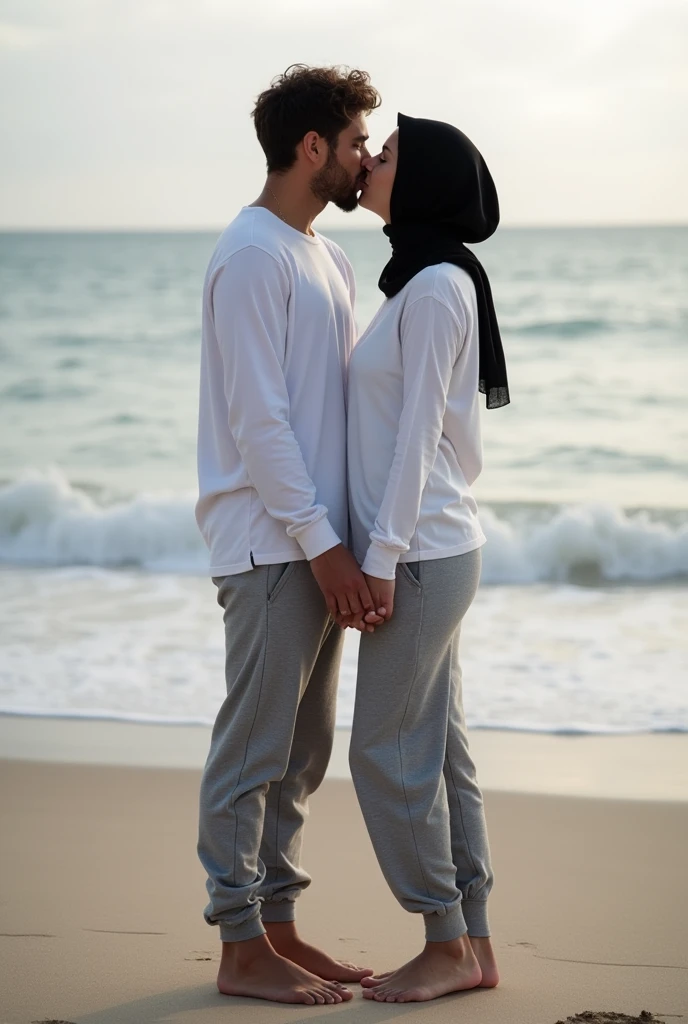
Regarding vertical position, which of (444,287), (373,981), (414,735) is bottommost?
(373,981)

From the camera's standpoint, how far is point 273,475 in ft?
7.70

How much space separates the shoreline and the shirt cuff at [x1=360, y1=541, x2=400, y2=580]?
1.88 m

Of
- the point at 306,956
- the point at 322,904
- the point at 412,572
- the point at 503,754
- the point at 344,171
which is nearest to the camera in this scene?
the point at 412,572

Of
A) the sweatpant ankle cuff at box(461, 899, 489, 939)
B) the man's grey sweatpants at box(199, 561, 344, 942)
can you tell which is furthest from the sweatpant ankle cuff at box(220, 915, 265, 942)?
the sweatpant ankle cuff at box(461, 899, 489, 939)

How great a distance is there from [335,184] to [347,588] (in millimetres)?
896

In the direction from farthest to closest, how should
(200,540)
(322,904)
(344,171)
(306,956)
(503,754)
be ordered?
(200,540)
(503,754)
(322,904)
(306,956)
(344,171)

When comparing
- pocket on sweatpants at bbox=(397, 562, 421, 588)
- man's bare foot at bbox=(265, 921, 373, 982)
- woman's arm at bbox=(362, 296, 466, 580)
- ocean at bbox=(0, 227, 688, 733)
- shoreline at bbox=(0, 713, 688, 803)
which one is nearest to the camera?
woman's arm at bbox=(362, 296, 466, 580)

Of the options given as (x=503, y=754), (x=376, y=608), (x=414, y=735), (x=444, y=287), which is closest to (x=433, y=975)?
(x=414, y=735)

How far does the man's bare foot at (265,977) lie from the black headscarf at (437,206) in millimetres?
1365

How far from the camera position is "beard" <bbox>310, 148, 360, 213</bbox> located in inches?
98.4

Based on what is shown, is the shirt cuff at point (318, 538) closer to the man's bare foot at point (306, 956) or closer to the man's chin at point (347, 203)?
the man's chin at point (347, 203)

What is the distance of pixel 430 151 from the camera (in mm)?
2355

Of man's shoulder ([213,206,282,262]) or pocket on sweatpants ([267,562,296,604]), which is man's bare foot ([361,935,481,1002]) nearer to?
pocket on sweatpants ([267,562,296,604])

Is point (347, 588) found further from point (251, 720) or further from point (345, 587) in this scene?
point (251, 720)
